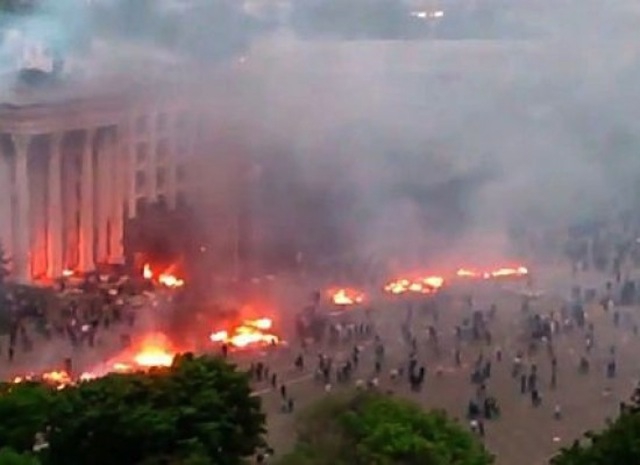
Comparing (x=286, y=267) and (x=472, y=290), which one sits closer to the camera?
(x=472, y=290)

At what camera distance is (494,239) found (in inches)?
1266

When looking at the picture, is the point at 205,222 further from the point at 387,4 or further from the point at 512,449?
the point at 512,449

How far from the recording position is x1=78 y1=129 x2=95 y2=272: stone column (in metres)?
29.3

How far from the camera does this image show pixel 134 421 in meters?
13.0

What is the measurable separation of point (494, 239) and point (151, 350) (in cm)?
1168

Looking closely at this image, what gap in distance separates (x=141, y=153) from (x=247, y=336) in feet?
30.8

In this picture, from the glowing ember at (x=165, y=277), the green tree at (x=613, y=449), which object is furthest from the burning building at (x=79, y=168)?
the green tree at (x=613, y=449)

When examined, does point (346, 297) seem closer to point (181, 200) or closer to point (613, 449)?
point (181, 200)

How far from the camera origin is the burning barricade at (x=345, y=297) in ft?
84.5

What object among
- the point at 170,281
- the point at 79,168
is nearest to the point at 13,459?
the point at 170,281

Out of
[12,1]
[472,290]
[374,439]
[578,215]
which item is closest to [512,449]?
[374,439]

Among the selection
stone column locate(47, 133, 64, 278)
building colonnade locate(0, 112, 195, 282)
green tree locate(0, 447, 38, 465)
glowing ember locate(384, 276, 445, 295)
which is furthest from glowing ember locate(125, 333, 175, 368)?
green tree locate(0, 447, 38, 465)

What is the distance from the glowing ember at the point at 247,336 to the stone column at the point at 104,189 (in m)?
6.98

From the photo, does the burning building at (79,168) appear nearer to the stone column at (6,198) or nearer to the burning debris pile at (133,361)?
the stone column at (6,198)
